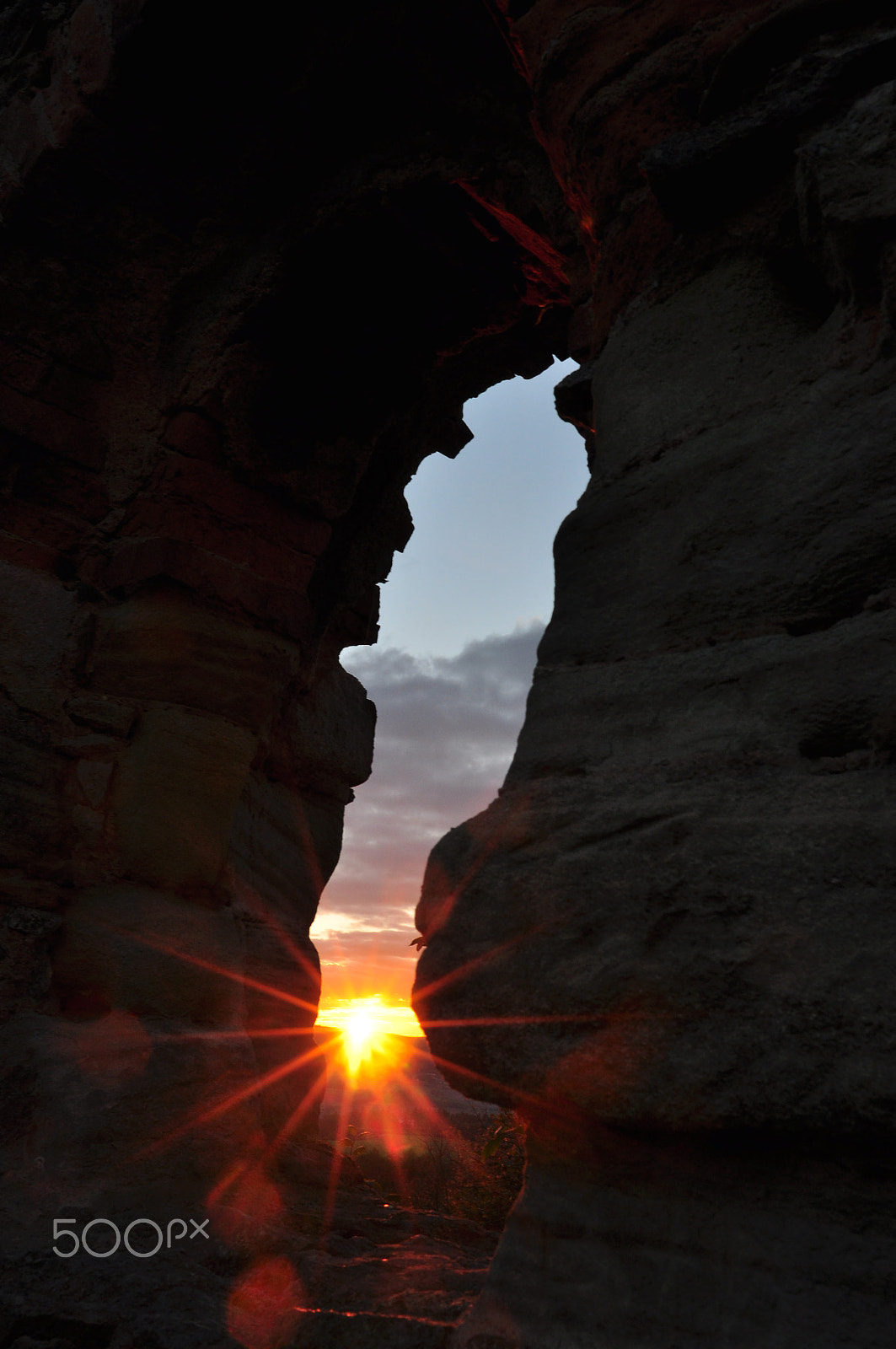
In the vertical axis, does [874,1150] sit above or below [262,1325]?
above

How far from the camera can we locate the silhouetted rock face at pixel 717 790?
0.80 m

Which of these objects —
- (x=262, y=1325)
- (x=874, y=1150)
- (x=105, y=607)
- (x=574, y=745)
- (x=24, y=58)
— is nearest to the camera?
(x=874, y=1150)

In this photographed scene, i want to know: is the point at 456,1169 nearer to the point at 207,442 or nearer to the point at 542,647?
the point at 207,442

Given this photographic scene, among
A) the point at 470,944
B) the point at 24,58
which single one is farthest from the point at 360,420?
the point at 470,944

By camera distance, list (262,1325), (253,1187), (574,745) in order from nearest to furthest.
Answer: (574,745) < (262,1325) < (253,1187)

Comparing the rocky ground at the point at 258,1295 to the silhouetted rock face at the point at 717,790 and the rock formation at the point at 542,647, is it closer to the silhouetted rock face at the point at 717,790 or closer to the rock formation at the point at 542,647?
the rock formation at the point at 542,647

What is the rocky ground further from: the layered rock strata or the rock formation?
the layered rock strata

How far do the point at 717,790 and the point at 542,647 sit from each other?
0.39 m

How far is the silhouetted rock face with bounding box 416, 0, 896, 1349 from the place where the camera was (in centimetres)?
80

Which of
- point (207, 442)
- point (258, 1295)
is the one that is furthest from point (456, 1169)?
point (207, 442)

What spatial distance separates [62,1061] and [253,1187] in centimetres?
56

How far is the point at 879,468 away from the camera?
1.03 meters

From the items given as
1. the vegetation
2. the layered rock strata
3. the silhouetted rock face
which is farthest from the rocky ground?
the vegetation

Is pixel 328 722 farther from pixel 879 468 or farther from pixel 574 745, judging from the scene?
pixel 879 468
